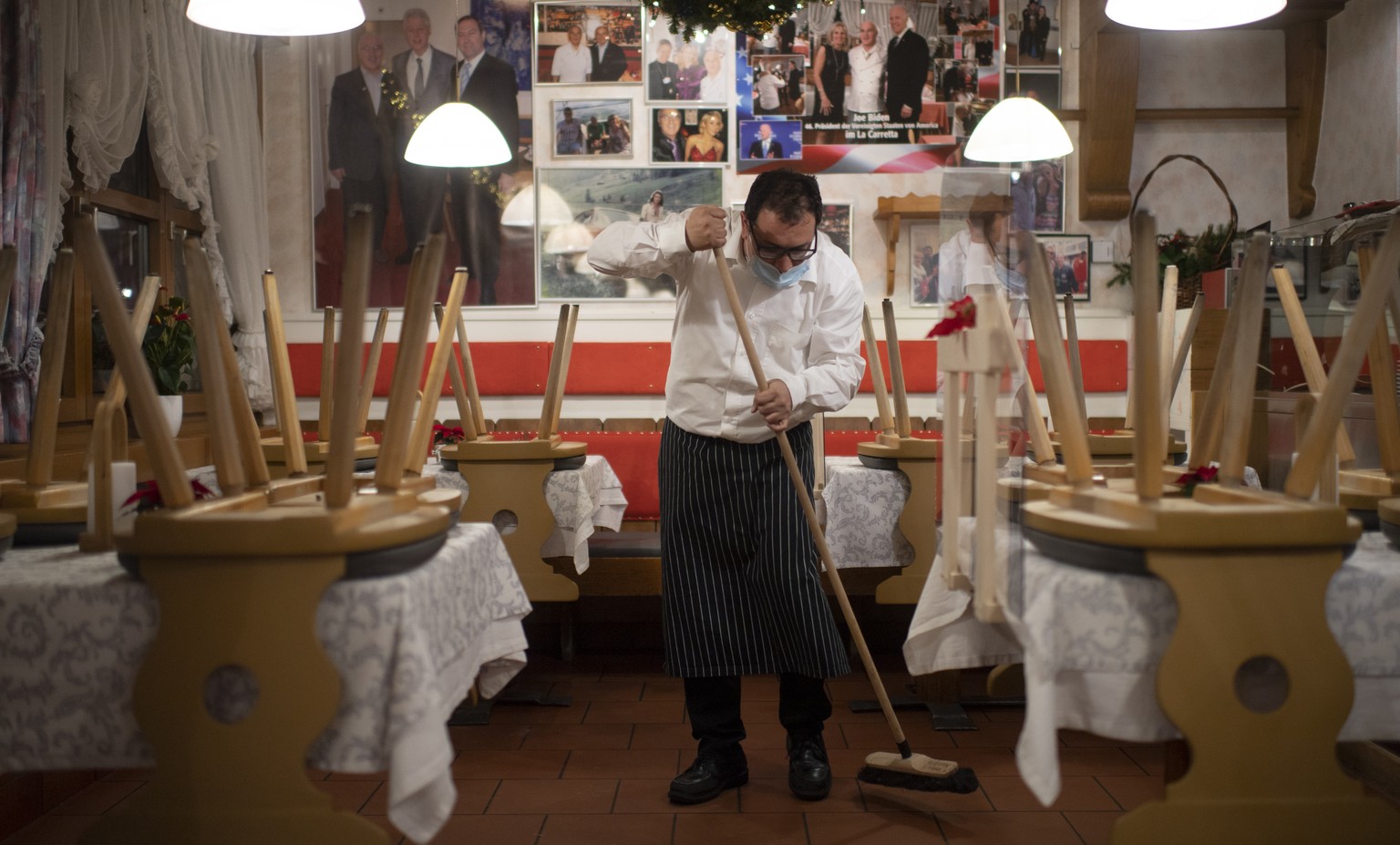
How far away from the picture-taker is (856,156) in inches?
247

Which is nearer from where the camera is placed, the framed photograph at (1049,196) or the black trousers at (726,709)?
the black trousers at (726,709)

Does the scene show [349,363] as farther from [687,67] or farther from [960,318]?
[687,67]

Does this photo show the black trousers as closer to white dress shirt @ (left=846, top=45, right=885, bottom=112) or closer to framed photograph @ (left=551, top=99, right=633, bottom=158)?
framed photograph @ (left=551, top=99, right=633, bottom=158)

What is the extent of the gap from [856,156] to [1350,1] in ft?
9.30

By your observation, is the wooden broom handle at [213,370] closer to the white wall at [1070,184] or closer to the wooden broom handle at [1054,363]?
the wooden broom handle at [1054,363]

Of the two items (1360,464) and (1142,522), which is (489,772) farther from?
(1360,464)

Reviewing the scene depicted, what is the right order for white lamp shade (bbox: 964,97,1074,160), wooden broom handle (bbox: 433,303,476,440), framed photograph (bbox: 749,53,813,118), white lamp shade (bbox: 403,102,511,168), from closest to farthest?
1. wooden broom handle (bbox: 433,303,476,440)
2. white lamp shade (bbox: 964,97,1074,160)
3. white lamp shade (bbox: 403,102,511,168)
4. framed photograph (bbox: 749,53,813,118)

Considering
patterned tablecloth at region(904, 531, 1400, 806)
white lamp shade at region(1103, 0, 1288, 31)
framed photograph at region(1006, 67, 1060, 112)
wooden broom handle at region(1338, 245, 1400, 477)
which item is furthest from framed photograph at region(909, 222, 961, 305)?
patterned tablecloth at region(904, 531, 1400, 806)

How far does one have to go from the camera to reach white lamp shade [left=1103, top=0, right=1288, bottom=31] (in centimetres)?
316

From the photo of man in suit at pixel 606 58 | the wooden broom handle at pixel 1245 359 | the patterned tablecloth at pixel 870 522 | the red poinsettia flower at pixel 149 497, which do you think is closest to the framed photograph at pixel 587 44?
the photo of man in suit at pixel 606 58

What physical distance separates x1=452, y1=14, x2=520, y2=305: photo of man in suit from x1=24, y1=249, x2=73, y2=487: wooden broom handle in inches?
165

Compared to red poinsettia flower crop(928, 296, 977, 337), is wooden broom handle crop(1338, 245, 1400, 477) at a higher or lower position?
lower

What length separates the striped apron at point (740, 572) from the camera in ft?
8.91

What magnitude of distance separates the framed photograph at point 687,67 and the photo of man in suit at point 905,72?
935 mm
